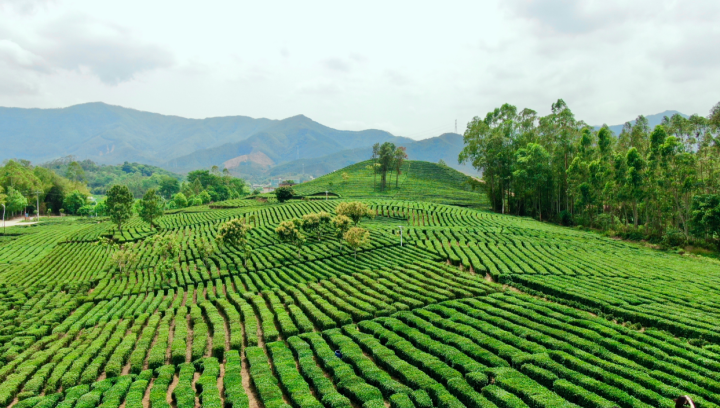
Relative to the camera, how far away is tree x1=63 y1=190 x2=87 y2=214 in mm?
112688

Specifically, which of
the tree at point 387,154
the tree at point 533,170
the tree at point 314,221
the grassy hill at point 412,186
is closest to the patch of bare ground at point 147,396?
the tree at point 314,221

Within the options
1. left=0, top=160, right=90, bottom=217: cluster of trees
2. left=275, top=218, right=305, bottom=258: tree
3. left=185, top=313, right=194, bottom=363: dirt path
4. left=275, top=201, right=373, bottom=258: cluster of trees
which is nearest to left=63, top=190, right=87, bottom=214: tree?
left=0, top=160, right=90, bottom=217: cluster of trees

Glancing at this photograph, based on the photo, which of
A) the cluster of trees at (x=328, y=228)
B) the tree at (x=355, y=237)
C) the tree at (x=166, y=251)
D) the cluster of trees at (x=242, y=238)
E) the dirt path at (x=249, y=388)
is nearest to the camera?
the dirt path at (x=249, y=388)

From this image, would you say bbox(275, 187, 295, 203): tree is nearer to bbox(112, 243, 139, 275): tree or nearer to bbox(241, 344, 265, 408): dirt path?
bbox(112, 243, 139, 275): tree

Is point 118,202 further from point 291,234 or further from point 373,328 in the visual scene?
point 373,328

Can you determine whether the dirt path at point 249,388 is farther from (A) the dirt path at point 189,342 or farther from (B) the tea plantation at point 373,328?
(A) the dirt path at point 189,342

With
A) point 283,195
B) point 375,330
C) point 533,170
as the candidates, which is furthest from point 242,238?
point 533,170

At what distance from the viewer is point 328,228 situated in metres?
57.4

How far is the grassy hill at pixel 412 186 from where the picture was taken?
99.6 meters

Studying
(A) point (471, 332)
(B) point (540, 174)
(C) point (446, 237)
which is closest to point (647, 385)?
(A) point (471, 332)

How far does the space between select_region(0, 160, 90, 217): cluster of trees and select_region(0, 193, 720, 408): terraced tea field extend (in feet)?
222

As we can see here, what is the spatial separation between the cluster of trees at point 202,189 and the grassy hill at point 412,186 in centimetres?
3208

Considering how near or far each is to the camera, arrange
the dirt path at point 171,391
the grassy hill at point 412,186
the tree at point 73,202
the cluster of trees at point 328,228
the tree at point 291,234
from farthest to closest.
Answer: the tree at point 73,202 < the grassy hill at point 412,186 < the tree at point 291,234 < the cluster of trees at point 328,228 < the dirt path at point 171,391

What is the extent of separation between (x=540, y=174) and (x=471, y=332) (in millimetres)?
53857
